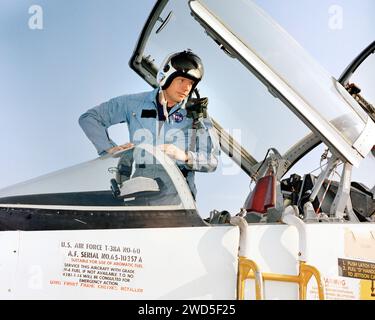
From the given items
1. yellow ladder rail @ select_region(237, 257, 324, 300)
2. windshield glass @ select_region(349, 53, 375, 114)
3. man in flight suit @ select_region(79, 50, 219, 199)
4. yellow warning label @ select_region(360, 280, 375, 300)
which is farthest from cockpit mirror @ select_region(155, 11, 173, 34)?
yellow warning label @ select_region(360, 280, 375, 300)

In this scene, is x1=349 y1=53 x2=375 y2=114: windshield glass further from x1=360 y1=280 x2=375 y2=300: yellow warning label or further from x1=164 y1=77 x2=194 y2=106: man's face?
x1=360 y1=280 x2=375 y2=300: yellow warning label

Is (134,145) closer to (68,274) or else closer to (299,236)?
(68,274)

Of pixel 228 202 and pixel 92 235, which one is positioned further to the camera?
pixel 228 202

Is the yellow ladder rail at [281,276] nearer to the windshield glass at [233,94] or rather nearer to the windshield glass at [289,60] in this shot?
the windshield glass at [289,60]

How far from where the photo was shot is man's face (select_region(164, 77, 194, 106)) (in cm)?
346

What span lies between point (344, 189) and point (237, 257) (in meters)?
0.95

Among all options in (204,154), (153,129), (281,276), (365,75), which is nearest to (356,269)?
(281,276)

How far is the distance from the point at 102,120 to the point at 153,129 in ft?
1.36

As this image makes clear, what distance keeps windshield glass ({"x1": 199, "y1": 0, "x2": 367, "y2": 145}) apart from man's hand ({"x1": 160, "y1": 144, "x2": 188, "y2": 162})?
72 cm

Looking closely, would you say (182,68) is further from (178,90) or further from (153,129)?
(153,129)

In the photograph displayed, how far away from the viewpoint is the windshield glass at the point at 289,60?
9.88ft

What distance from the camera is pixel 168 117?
11.3 feet
